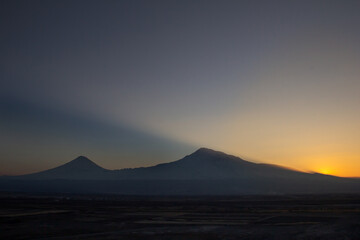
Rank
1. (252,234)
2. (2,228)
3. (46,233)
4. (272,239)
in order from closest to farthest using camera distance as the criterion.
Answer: (272,239) < (252,234) < (46,233) < (2,228)

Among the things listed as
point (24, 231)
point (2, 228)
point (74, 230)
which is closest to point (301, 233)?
point (74, 230)

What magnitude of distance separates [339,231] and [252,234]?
721 centimetres

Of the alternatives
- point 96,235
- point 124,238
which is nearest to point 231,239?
point 124,238

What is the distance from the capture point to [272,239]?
29.1m

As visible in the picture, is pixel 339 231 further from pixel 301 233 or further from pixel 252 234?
pixel 252 234

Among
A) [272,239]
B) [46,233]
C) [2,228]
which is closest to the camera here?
Answer: [272,239]

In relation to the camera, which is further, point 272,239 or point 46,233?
point 46,233

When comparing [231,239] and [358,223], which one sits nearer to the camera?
[231,239]

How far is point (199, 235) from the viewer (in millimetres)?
31297

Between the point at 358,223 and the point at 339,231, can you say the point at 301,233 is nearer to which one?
the point at 339,231

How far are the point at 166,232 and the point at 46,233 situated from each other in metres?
11.4

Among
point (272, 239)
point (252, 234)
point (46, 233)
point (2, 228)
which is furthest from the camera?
point (2, 228)

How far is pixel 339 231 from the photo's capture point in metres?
30.0

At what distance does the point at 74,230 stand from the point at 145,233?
8.05 meters
